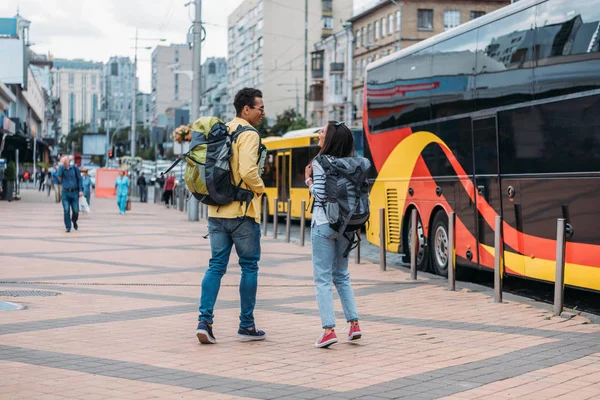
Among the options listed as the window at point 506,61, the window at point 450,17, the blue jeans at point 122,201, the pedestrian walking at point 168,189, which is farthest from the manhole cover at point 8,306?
the window at point 450,17

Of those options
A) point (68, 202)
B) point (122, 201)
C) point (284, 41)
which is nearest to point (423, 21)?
point (284, 41)

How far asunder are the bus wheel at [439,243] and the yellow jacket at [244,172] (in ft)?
23.2

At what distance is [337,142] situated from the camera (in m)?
8.16

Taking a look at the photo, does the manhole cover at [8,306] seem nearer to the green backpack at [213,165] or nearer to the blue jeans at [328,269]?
the green backpack at [213,165]

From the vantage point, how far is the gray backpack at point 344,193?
805cm

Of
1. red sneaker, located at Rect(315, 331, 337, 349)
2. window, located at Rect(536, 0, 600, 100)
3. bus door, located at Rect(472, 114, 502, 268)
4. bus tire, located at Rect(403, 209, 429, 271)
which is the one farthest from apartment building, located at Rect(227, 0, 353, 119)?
red sneaker, located at Rect(315, 331, 337, 349)

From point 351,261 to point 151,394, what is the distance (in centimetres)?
1070

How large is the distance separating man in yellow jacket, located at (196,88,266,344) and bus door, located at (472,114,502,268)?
5.32m

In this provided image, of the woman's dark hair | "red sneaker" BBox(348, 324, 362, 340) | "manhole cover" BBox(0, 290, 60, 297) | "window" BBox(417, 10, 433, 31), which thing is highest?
"window" BBox(417, 10, 433, 31)

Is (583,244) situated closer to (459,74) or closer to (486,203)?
(486,203)

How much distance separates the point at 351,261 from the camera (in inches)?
658

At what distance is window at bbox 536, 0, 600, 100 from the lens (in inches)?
412

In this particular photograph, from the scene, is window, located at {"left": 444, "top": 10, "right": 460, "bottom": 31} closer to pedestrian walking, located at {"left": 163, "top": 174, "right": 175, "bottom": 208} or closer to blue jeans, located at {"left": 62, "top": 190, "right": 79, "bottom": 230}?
pedestrian walking, located at {"left": 163, "top": 174, "right": 175, "bottom": 208}

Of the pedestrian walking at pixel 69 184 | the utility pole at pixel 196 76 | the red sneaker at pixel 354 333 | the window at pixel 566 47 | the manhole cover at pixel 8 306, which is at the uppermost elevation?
the utility pole at pixel 196 76
